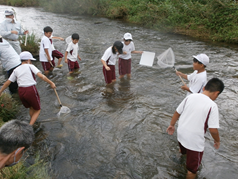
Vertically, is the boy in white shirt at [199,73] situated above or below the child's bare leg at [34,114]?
above

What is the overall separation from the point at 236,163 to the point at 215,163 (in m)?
0.39

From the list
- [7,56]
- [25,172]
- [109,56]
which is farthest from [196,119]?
[7,56]

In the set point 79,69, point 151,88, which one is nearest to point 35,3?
point 79,69

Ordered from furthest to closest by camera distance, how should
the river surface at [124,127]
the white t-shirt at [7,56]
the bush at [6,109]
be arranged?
the white t-shirt at [7,56], the bush at [6,109], the river surface at [124,127]

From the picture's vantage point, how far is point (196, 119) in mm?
2633

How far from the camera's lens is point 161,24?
14.6m

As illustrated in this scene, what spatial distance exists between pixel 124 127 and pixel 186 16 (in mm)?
12184

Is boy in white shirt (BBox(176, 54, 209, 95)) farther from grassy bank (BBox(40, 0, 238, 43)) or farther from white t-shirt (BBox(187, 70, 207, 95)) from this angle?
grassy bank (BBox(40, 0, 238, 43))

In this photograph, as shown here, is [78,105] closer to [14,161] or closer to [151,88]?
[151,88]

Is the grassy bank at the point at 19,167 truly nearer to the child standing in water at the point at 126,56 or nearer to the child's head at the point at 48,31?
the child's head at the point at 48,31

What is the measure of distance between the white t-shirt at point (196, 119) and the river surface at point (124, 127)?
943 mm

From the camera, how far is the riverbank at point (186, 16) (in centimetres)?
1191

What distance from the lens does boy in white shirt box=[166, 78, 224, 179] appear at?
254 centimetres

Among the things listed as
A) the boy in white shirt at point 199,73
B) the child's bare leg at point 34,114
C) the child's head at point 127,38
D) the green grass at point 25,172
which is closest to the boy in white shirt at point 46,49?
the child's head at point 127,38
